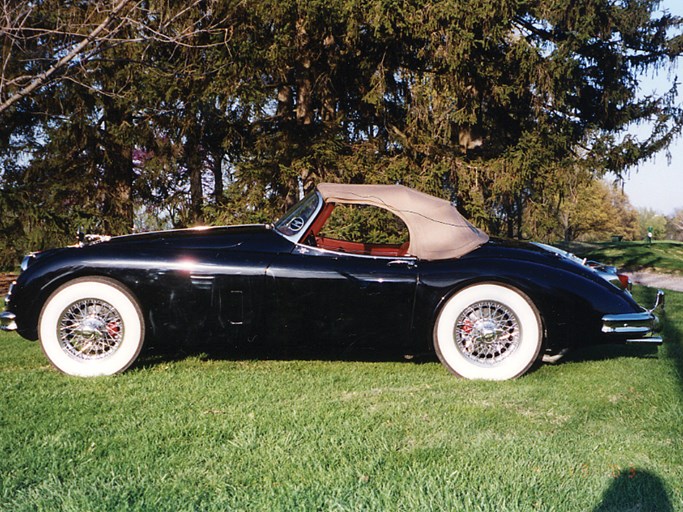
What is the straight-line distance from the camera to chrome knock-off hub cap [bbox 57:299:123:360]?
4.70 meters

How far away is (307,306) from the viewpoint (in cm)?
474

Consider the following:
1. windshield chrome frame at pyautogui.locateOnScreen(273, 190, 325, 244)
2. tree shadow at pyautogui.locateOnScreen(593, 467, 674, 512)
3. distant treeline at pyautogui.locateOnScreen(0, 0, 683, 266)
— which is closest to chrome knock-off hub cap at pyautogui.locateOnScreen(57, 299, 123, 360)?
windshield chrome frame at pyautogui.locateOnScreen(273, 190, 325, 244)

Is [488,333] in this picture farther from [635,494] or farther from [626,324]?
[635,494]

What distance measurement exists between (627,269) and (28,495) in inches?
776

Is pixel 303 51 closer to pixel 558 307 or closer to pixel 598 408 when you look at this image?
pixel 558 307

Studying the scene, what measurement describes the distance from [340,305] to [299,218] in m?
0.88

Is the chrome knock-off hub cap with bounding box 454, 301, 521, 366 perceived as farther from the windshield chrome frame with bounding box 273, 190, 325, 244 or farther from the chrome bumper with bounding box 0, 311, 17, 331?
the chrome bumper with bounding box 0, 311, 17, 331

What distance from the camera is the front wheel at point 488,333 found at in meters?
4.72

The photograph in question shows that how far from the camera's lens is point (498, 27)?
1145 centimetres

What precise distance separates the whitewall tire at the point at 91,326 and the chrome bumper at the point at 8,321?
9.1 inches

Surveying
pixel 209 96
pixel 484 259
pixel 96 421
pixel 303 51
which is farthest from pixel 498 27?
pixel 96 421

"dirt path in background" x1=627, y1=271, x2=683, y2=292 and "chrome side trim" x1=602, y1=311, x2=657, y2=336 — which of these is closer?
"chrome side trim" x1=602, y1=311, x2=657, y2=336

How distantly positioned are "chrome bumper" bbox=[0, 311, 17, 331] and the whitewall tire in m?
0.23

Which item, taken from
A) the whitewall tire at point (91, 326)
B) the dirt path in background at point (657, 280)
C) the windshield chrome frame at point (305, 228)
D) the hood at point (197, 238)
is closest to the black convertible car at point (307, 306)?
the whitewall tire at point (91, 326)
